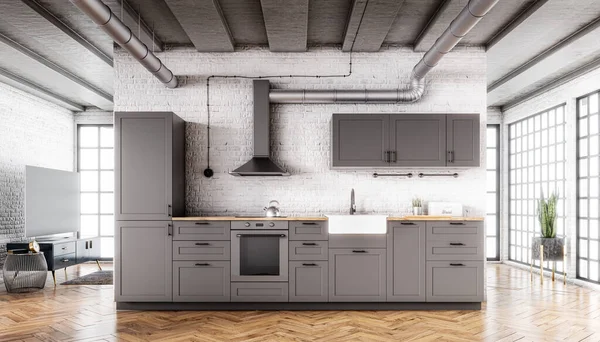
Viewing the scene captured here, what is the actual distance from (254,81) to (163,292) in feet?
8.41

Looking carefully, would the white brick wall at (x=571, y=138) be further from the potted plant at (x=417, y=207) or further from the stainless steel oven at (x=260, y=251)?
the stainless steel oven at (x=260, y=251)

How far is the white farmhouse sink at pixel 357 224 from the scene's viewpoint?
17.2ft

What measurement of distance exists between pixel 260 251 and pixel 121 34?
2.55 m

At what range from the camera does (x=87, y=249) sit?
26.3ft

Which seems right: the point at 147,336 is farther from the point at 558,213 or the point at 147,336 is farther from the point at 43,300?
the point at 558,213

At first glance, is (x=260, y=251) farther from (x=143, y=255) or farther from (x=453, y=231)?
(x=453, y=231)

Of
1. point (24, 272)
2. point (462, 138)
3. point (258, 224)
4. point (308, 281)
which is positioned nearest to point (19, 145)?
point (24, 272)

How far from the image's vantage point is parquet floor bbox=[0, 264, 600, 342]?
428 cm

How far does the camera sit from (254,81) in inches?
227

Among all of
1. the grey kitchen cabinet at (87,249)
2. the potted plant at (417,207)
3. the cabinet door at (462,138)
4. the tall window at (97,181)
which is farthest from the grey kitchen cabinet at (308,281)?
the tall window at (97,181)

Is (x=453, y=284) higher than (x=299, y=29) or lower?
lower

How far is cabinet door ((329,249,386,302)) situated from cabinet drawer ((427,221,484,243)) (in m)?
0.57

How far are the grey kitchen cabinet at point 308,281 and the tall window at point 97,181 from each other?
19.0ft

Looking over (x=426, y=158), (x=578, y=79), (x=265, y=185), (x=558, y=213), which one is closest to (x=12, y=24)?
(x=265, y=185)
